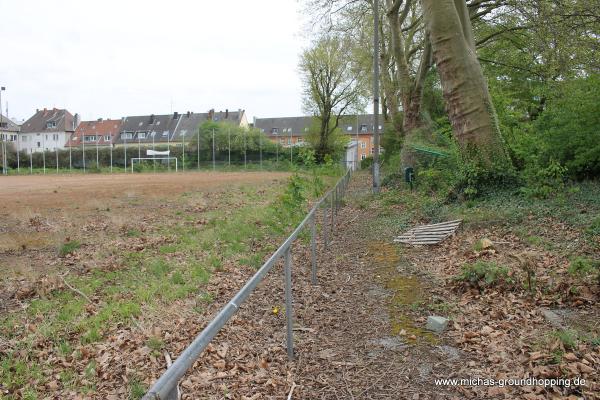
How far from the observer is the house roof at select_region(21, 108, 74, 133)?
289 ft

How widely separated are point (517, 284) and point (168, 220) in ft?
33.0

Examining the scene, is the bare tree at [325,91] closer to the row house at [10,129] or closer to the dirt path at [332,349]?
the dirt path at [332,349]

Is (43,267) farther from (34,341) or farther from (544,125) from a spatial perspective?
(544,125)

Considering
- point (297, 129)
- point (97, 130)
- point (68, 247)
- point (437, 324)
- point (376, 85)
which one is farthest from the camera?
point (297, 129)

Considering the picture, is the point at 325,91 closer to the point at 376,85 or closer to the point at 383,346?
the point at 376,85

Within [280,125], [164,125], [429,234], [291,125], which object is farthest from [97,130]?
[429,234]

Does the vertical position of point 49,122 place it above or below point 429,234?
above

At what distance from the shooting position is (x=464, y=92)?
1046cm

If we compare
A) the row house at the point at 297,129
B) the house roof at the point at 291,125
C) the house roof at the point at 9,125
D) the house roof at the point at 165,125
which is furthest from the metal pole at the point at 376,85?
the house roof at the point at 9,125

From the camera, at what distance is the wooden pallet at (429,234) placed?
837 centimetres

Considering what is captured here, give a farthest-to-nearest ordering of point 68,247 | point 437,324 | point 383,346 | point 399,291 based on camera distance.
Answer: point 68,247, point 399,291, point 437,324, point 383,346

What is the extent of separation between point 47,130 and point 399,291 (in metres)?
96.9

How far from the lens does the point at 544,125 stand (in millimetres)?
11094

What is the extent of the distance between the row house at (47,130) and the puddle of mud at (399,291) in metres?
92.5
